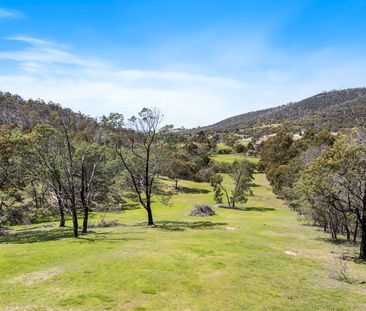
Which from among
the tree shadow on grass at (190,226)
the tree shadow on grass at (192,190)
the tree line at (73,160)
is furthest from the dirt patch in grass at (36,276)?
the tree shadow on grass at (192,190)

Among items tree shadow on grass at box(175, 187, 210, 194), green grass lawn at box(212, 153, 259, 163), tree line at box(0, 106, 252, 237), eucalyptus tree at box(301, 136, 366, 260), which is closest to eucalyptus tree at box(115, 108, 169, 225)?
tree line at box(0, 106, 252, 237)

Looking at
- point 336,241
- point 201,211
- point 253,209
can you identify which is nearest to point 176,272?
point 336,241

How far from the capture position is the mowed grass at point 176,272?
18.9 metres

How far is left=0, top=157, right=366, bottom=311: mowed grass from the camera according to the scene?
18.9 metres

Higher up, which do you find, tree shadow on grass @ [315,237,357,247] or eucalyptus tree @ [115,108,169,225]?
eucalyptus tree @ [115,108,169,225]

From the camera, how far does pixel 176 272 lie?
A: 24.2m

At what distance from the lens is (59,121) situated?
36531 mm

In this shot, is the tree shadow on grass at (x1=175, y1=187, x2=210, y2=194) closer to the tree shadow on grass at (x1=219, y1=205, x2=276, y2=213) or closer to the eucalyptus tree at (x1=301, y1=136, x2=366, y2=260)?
the tree shadow on grass at (x1=219, y1=205, x2=276, y2=213)

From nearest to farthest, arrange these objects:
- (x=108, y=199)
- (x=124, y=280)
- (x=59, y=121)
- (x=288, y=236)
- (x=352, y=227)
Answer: (x=124, y=280) < (x=59, y=121) < (x=288, y=236) < (x=352, y=227) < (x=108, y=199)

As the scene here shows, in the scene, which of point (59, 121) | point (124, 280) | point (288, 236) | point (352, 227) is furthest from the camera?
point (352, 227)

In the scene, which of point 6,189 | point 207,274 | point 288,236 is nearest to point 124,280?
point 207,274

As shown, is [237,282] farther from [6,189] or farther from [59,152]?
[6,189]

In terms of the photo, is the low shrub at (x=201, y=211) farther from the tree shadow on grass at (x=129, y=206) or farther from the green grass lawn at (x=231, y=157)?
the green grass lawn at (x=231, y=157)

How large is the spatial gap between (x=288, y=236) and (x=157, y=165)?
18.3 meters
